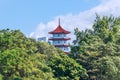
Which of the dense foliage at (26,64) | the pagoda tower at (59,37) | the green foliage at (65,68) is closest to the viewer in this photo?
the dense foliage at (26,64)

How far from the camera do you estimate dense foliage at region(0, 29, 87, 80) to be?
3988 cm

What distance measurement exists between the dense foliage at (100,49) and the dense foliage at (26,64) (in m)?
1.66

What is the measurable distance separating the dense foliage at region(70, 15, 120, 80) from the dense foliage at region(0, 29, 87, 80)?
1.66 m

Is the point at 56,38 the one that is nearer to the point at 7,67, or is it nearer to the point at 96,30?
the point at 96,30

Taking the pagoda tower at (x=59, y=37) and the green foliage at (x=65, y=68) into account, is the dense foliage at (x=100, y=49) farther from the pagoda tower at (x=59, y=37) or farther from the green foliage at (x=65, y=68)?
Answer: the pagoda tower at (x=59, y=37)

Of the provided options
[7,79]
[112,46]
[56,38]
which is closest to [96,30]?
[112,46]

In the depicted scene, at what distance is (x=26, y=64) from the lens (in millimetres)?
40625

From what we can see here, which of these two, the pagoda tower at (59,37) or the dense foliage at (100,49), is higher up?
the pagoda tower at (59,37)

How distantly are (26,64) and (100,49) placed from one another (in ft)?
37.3

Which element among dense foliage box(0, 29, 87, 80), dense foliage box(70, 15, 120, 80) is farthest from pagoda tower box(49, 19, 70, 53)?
dense foliage box(0, 29, 87, 80)

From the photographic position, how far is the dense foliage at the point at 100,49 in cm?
4734

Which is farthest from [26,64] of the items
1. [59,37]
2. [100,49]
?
[59,37]

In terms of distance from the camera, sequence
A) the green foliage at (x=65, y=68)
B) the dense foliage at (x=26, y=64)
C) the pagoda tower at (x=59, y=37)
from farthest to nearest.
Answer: the pagoda tower at (x=59, y=37), the green foliage at (x=65, y=68), the dense foliage at (x=26, y=64)

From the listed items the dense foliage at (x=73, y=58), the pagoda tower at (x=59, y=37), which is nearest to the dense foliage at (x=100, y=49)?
the dense foliage at (x=73, y=58)
